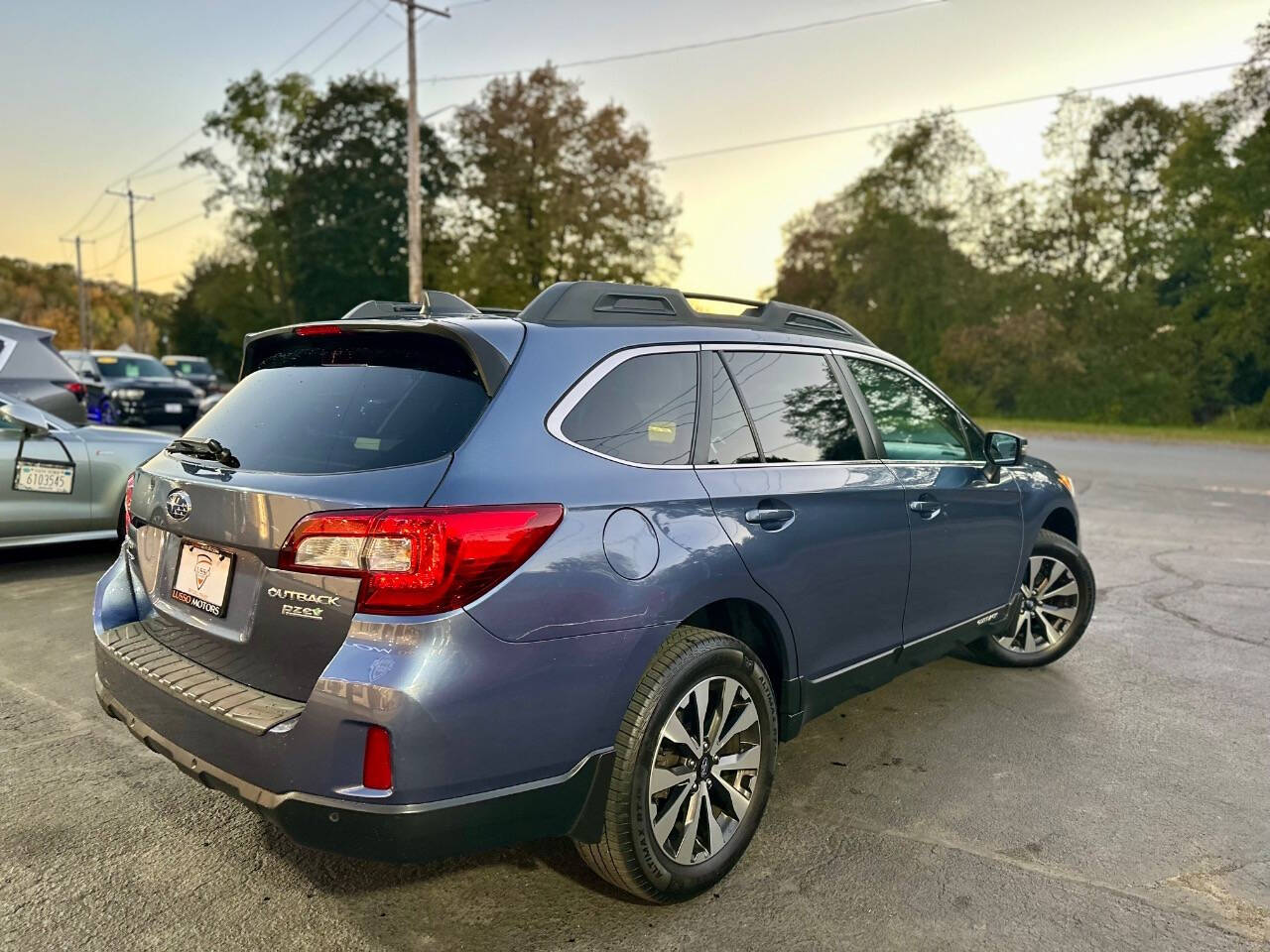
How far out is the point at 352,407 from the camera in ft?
9.01

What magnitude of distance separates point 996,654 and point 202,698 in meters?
4.02

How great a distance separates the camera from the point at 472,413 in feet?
8.25

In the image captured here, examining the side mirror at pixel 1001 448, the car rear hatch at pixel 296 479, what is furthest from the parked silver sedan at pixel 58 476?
the side mirror at pixel 1001 448

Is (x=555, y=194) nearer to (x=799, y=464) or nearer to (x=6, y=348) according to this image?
(x=6, y=348)

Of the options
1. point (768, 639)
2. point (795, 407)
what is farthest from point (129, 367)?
point (768, 639)

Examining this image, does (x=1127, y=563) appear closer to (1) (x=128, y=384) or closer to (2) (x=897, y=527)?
(2) (x=897, y=527)

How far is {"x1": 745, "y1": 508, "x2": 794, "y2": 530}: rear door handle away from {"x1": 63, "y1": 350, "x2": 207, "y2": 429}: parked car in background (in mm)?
17753

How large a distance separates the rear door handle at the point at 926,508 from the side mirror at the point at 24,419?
614cm

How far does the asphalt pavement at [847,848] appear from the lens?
263cm

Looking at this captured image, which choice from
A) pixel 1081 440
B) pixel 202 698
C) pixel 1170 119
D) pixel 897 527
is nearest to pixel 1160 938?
pixel 897 527

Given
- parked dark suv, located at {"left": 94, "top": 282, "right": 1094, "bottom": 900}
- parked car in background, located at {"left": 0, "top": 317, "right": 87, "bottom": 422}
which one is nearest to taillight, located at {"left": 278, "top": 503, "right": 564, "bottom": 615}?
parked dark suv, located at {"left": 94, "top": 282, "right": 1094, "bottom": 900}

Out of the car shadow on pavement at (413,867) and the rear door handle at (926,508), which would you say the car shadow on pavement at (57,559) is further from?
the rear door handle at (926,508)

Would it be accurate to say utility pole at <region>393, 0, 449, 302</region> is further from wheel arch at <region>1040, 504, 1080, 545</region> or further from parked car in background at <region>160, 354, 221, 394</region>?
wheel arch at <region>1040, 504, 1080, 545</region>

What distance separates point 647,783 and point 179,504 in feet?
5.27
